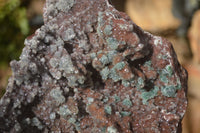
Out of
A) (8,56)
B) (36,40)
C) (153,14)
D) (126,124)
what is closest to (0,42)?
(8,56)

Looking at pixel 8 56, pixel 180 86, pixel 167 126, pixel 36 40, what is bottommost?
pixel 167 126

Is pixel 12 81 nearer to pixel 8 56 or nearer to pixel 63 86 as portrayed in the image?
pixel 63 86

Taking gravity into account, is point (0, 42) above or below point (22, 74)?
above

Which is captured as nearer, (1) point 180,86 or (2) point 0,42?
(1) point 180,86
